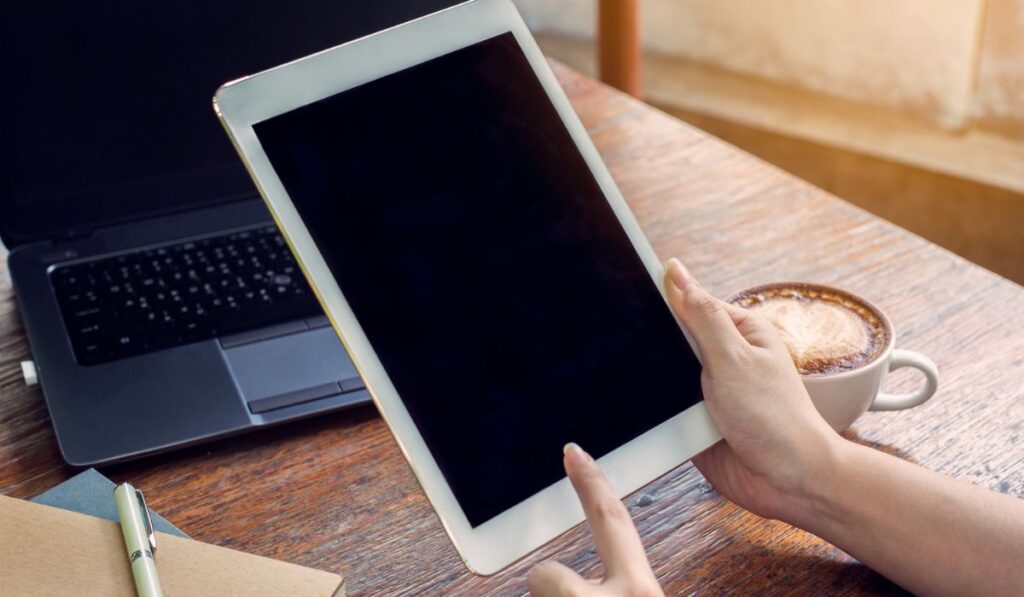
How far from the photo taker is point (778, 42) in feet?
6.10

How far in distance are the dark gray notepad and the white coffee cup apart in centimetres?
39

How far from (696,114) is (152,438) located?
1.61 m

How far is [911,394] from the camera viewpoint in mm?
676

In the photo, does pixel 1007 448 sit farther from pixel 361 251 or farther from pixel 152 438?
pixel 152 438

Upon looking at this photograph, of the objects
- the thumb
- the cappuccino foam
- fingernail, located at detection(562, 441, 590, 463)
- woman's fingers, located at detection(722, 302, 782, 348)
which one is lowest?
the cappuccino foam

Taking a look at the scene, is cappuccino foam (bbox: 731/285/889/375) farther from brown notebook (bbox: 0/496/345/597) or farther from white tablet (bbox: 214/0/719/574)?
brown notebook (bbox: 0/496/345/597)

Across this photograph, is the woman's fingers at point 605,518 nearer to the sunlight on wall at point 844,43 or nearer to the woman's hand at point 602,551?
the woman's hand at point 602,551

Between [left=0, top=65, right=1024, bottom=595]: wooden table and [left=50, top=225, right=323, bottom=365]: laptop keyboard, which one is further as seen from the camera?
[left=50, top=225, right=323, bottom=365]: laptop keyboard

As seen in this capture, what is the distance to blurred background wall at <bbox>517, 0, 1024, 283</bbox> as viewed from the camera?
1624mm

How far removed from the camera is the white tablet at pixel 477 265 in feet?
1.72

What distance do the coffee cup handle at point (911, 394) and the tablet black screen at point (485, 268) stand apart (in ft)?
0.51

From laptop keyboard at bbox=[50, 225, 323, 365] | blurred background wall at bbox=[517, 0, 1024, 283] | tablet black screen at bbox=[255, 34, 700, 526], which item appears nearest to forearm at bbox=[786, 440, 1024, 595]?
tablet black screen at bbox=[255, 34, 700, 526]

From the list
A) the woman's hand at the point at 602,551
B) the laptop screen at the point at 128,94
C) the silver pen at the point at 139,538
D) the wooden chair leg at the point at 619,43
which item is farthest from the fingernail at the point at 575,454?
the wooden chair leg at the point at 619,43

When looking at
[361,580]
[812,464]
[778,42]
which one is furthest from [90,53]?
[778,42]
